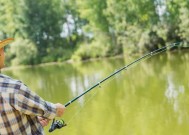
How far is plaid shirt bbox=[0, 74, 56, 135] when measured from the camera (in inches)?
107

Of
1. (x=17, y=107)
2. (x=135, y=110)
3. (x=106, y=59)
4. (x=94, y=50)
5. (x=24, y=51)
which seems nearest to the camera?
(x=17, y=107)

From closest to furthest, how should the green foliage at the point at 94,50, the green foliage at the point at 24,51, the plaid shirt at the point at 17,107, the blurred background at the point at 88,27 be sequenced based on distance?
the plaid shirt at the point at 17,107, the blurred background at the point at 88,27, the green foliage at the point at 94,50, the green foliage at the point at 24,51

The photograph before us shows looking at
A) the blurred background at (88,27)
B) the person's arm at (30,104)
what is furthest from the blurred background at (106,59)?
the person's arm at (30,104)

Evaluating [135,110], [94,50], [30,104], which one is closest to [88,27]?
[94,50]

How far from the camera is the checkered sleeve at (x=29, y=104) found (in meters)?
2.73

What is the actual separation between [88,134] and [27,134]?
561 cm

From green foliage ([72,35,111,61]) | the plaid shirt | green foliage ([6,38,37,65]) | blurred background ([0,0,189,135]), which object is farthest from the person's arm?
green foliage ([6,38,37,65])

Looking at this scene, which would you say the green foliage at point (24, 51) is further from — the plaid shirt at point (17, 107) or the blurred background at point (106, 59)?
the plaid shirt at point (17, 107)

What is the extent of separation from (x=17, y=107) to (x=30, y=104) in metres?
0.10

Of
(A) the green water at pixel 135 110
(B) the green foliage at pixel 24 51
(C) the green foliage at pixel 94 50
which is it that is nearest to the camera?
(A) the green water at pixel 135 110

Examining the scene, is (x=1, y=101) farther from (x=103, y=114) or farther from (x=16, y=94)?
(x=103, y=114)

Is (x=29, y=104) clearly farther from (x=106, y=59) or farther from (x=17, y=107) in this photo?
(x=106, y=59)

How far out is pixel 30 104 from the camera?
279 cm

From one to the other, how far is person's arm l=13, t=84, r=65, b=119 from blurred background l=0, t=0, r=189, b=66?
25.4 m
